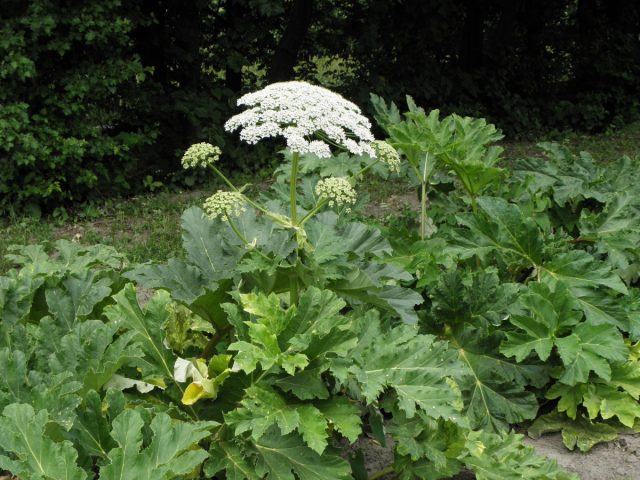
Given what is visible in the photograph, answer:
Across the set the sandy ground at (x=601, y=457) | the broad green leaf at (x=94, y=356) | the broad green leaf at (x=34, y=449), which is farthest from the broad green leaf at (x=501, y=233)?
the broad green leaf at (x=34, y=449)

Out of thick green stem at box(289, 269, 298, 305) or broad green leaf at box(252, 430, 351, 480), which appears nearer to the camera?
broad green leaf at box(252, 430, 351, 480)

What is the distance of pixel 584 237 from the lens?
381 centimetres

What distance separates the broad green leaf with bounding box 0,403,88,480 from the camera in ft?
6.77

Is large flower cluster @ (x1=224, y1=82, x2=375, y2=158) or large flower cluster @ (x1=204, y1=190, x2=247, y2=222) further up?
large flower cluster @ (x1=224, y1=82, x2=375, y2=158)

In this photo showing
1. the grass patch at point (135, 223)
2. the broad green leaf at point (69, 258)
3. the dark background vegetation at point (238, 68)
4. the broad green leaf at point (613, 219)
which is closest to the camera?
the broad green leaf at point (69, 258)

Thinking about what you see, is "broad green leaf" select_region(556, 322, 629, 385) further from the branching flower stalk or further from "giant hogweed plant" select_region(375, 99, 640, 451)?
the branching flower stalk

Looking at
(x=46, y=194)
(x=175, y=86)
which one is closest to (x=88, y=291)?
(x=46, y=194)

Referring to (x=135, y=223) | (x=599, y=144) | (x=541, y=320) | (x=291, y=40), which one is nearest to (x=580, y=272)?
(x=541, y=320)

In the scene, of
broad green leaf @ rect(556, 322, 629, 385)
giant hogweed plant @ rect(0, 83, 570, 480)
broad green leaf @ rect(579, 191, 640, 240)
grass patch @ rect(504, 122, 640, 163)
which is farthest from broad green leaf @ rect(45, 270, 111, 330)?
grass patch @ rect(504, 122, 640, 163)

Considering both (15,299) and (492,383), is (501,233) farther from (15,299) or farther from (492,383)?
(15,299)

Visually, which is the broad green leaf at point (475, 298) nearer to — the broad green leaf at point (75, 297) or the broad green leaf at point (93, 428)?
the broad green leaf at point (75, 297)

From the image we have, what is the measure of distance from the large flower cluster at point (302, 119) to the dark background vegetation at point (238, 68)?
4.03 m

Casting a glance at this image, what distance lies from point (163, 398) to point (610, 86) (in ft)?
33.4

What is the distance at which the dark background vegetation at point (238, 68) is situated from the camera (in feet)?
21.3
